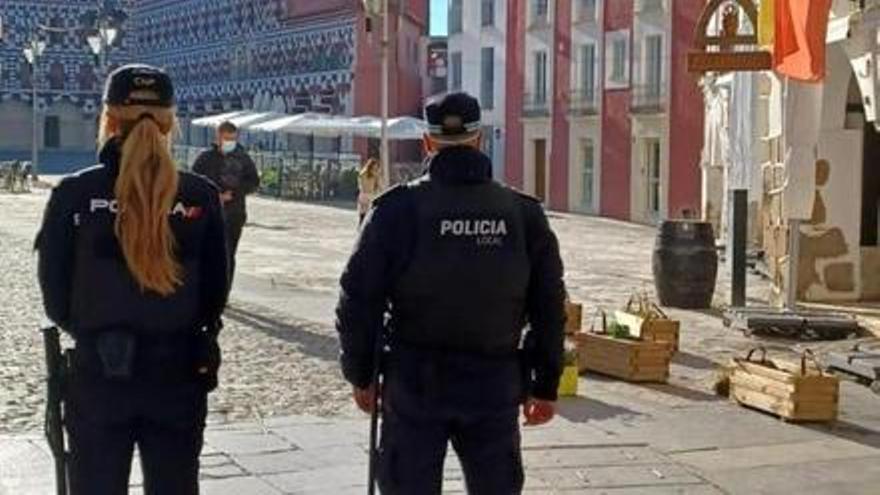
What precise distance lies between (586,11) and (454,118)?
117 ft

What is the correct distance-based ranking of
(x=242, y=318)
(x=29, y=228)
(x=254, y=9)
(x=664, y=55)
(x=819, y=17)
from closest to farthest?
(x=819, y=17), (x=242, y=318), (x=29, y=228), (x=664, y=55), (x=254, y=9)

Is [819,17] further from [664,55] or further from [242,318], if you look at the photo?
[664,55]

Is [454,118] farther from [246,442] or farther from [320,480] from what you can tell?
[246,442]

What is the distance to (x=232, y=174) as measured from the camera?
13.0 meters

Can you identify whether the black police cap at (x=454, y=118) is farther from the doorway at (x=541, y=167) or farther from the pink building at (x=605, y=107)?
the doorway at (x=541, y=167)

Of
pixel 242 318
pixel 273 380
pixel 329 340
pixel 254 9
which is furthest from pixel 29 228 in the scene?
pixel 254 9

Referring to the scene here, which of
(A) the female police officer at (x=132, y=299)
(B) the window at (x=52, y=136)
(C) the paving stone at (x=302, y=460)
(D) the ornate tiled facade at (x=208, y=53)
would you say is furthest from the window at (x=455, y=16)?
(A) the female police officer at (x=132, y=299)

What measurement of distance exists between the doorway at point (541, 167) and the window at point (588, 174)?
208 centimetres

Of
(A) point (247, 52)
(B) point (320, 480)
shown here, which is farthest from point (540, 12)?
(B) point (320, 480)

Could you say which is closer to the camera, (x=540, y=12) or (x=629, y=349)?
(x=629, y=349)

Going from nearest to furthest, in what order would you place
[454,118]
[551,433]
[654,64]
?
[454,118] → [551,433] → [654,64]

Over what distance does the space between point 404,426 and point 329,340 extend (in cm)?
742

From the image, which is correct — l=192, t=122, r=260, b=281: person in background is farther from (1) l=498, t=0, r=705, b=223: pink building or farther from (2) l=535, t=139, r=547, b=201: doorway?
(2) l=535, t=139, r=547, b=201: doorway

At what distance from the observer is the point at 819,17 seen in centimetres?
1170
